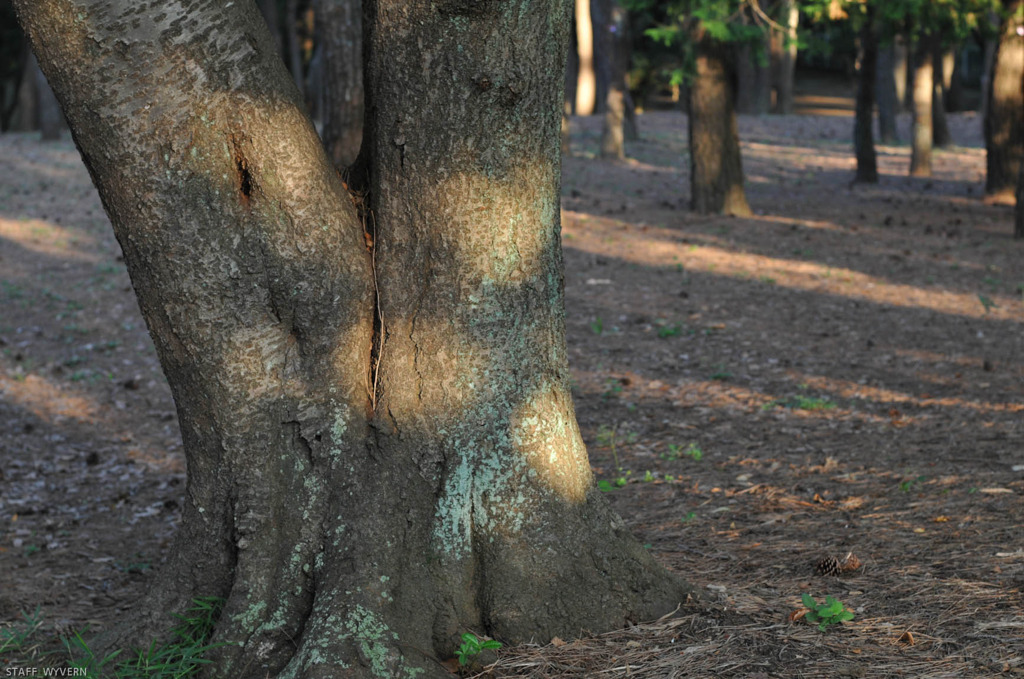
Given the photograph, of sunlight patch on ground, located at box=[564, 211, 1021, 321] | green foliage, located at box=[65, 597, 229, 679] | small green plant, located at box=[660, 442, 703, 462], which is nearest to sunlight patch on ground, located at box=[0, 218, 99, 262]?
sunlight patch on ground, located at box=[564, 211, 1021, 321]

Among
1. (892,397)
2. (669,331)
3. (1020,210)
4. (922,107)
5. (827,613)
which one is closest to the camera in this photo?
(827,613)

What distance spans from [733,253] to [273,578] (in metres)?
9.20

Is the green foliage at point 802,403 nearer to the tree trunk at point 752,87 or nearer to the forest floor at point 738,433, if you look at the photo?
the forest floor at point 738,433

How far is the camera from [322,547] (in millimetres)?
3059

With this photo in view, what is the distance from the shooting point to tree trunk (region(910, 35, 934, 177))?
17531mm

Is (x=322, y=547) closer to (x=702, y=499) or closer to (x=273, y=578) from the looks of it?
(x=273, y=578)

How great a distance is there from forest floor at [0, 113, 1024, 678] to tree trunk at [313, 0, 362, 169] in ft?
8.18

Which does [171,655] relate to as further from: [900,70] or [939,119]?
[900,70]

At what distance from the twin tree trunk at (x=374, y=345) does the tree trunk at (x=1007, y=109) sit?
41.2 feet

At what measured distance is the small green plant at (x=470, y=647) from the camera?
2957 mm

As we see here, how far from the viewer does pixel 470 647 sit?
297cm

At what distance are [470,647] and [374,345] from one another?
39.8 inches

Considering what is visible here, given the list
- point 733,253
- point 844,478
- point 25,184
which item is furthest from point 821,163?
point 844,478

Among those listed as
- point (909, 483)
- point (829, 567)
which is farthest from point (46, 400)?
point (909, 483)
